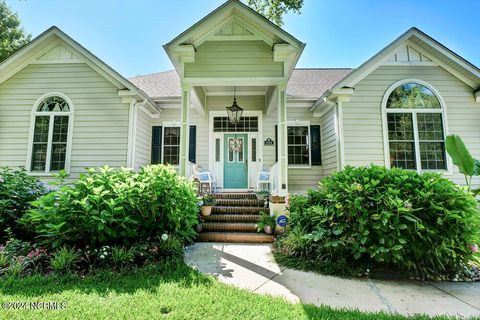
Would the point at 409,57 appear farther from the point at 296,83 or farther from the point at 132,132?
the point at 132,132

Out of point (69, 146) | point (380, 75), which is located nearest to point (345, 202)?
point (380, 75)

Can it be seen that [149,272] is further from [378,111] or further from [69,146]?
[378,111]

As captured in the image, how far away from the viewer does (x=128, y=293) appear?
8.82ft

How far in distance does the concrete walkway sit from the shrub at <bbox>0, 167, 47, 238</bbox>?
3.39m

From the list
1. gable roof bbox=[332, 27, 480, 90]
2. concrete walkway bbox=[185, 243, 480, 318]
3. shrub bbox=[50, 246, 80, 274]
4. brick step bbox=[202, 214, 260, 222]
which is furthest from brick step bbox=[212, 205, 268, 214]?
gable roof bbox=[332, 27, 480, 90]

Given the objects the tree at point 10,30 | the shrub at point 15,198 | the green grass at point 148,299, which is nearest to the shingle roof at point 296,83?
the shrub at point 15,198

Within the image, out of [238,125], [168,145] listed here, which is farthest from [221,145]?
[168,145]

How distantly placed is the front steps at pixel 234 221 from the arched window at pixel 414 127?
4.22 metres

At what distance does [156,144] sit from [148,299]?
21.2ft

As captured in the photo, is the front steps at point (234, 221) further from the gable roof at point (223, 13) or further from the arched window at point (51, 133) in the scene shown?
the arched window at point (51, 133)

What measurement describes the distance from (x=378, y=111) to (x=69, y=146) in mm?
9172

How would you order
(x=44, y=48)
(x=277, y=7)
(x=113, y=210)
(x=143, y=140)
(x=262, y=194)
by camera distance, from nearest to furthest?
(x=113, y=210)
(x=262, y=194)
(x=44, y=48)
(x=143, y=140)
(x=277, y=7)

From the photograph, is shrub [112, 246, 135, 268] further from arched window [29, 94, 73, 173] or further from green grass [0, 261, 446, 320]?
arched window [29, 94, 73, 173]

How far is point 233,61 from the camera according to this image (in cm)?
586
